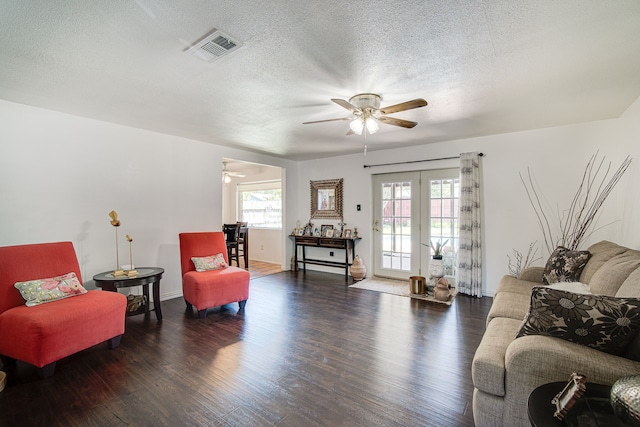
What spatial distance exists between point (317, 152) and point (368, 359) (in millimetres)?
3870

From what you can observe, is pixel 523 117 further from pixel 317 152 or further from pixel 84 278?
pixel 84 278

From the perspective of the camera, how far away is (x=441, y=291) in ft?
13.3

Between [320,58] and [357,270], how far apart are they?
400 cm

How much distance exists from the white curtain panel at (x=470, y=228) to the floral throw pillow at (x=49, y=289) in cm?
472

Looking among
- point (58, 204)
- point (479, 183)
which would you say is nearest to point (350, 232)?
point (479, 183)

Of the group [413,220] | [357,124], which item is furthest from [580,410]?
[413,220]

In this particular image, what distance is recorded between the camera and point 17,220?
298 cm

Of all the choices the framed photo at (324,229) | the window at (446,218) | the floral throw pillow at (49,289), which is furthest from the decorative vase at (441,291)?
the floral throw pillow at (49,289)

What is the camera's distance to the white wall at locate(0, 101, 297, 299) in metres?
2.99

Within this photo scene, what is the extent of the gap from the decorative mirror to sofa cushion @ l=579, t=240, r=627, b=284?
152 inches

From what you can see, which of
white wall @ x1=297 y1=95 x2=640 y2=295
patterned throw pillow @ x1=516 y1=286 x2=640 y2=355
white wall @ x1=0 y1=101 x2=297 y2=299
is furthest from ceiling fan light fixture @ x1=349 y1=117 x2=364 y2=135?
white wall @ x1=0 y1=101 x2=297 y2=299

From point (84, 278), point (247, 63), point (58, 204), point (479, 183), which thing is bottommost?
point (84, 278)

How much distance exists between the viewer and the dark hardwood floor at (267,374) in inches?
70.8

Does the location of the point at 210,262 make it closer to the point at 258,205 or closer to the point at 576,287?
the point at 576,287
